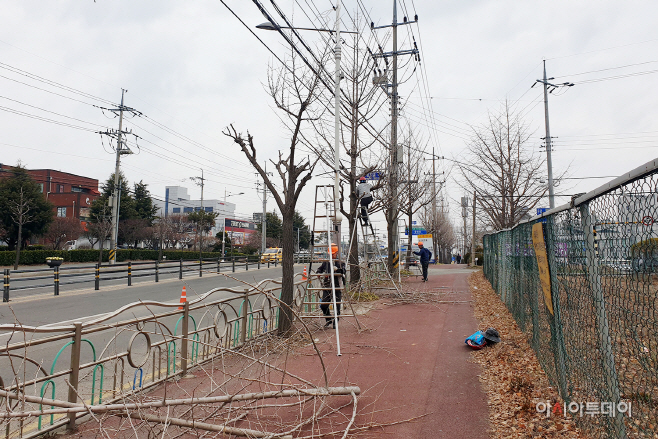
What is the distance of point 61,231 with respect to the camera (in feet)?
136

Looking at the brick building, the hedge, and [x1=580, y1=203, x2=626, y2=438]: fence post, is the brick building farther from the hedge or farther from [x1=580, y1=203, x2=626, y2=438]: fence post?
[x1=580, y1=203, x2=626, y2=438]: fence post

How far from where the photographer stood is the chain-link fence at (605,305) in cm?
217

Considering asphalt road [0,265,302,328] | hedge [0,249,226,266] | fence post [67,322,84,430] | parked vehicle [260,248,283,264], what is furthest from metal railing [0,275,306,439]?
parked vehicle [260,248,283,264]

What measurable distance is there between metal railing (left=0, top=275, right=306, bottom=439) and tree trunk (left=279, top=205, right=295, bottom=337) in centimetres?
43

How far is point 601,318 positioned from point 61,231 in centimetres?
4734

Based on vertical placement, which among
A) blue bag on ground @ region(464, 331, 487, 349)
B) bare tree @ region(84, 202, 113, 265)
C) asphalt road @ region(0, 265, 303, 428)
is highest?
bare tree @ region(84, 202, 113, 265)

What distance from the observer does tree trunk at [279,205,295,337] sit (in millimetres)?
8039

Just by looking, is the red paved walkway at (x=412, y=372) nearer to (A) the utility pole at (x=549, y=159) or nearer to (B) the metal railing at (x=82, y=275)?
(B) the metal railing at (x=82, y=275)

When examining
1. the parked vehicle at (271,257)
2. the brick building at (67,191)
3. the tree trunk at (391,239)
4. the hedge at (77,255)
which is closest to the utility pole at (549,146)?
the tree trunk at (391,239)

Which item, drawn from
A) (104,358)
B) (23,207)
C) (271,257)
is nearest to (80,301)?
(104,358)

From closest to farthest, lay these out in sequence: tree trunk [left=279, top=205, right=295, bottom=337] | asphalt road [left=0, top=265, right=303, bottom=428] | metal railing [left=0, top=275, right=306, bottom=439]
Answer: metal railing [left=0, top=275, right=306, bottom=439] < asphalt road [left=0, top=265, right=303, bottom=428] < tree trunk [left=279, top=205, right=295, bottom=337]

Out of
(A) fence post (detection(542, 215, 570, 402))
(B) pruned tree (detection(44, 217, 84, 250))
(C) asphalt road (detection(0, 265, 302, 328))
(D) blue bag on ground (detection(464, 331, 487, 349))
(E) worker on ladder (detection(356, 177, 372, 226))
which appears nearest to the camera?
(A) fence post (detection(542, 215, 570, 402))

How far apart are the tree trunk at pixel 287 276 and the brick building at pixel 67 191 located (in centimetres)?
5188

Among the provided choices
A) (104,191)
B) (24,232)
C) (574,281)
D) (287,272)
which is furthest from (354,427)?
(104,191)
